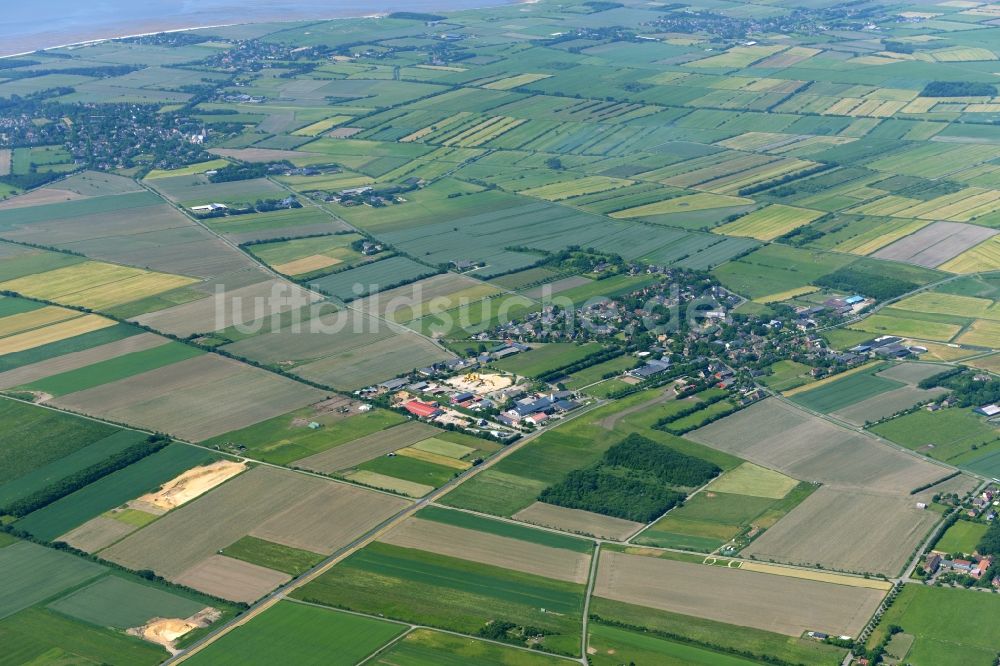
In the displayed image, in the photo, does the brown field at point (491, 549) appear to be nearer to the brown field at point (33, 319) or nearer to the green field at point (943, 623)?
the green field at point (943, 623)

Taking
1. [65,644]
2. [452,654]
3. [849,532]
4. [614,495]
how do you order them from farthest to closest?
[614,495] < [849,532] < [65,644] < [452,654]

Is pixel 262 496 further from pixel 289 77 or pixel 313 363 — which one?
pixel 289 77

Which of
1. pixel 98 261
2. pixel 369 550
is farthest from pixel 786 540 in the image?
pixel 98 261

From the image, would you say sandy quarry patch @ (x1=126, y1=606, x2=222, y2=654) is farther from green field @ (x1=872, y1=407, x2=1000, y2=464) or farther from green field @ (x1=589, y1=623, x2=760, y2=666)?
green field @ (x1=872, y1=407, x2=1000, y2=464)

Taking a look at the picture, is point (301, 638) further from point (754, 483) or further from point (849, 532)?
point (849, 532)

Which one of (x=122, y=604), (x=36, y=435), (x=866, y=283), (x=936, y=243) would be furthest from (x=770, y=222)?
(x=122, y=604)

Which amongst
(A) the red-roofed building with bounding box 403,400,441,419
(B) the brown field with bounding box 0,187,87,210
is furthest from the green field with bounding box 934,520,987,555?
(B) the brown field with bounding box 0,187,87,210

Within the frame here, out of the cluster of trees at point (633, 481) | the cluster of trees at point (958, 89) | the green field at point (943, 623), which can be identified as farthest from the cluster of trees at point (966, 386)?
the cluster of trees at point (958, 89)
